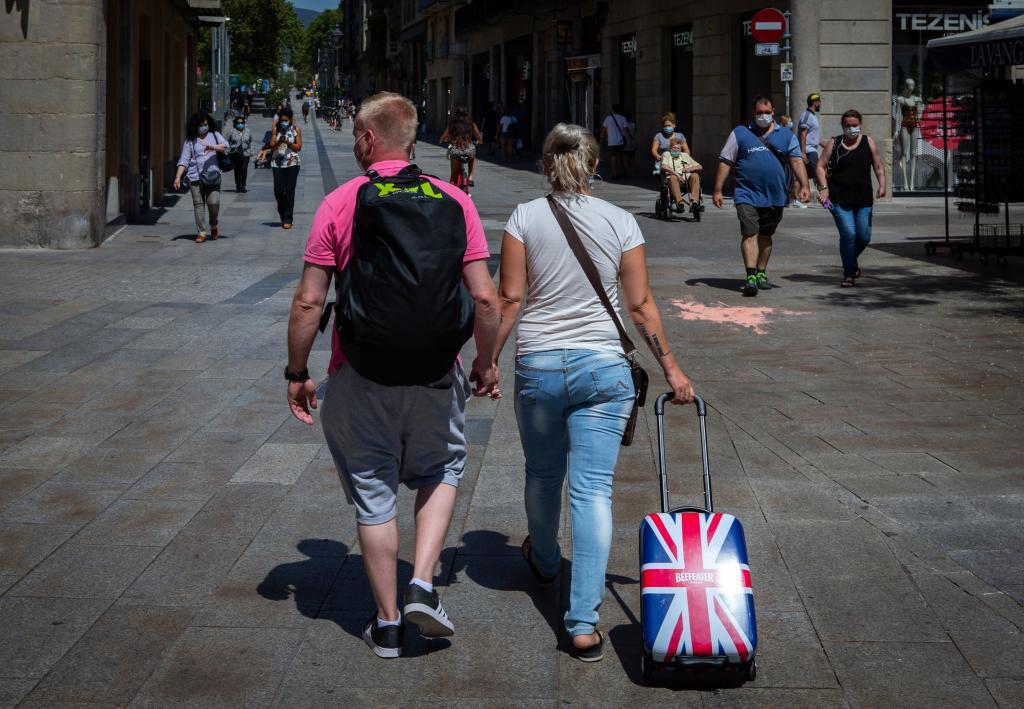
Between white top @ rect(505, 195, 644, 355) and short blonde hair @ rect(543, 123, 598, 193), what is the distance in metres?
0.05

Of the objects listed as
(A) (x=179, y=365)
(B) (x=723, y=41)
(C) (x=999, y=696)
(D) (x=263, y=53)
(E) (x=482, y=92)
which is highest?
(D) (x=263, y=53)

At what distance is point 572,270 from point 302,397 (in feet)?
2.95

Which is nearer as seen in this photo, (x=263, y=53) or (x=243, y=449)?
(x=243, y=449)

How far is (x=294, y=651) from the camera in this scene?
13.4 feet

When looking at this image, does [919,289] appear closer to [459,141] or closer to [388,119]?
[388,119]

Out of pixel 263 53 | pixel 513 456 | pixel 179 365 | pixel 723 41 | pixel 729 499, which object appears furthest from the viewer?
pixel 263 53

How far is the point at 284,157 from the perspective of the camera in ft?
58.3

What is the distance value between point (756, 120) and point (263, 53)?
88358 millimetres

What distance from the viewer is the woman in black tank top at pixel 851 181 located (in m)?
12.3

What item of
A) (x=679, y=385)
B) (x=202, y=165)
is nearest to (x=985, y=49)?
(x=202, y=165)

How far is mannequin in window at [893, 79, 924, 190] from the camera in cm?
2422

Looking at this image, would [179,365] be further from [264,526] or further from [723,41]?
[723,41]

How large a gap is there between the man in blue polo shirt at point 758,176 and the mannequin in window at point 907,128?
12.9 meters

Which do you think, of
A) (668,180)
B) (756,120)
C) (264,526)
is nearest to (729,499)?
(264,526)
